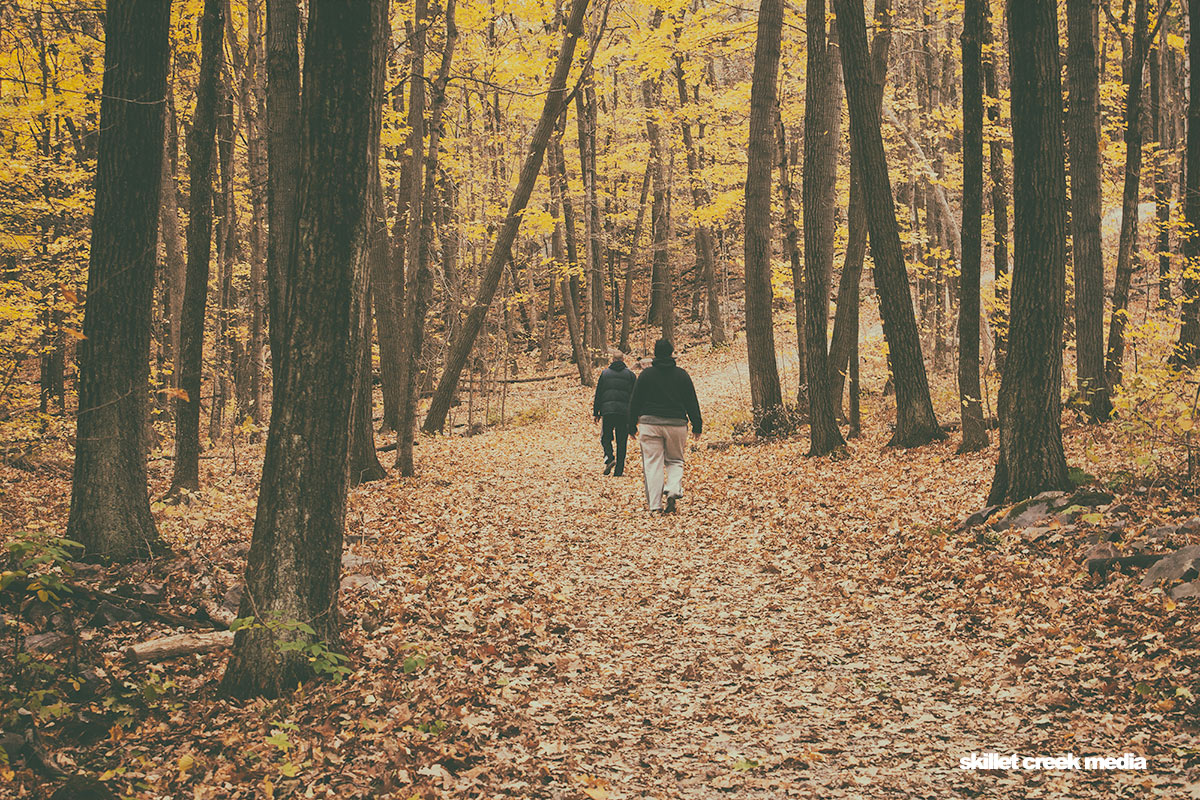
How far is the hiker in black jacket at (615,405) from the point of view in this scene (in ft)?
44.5

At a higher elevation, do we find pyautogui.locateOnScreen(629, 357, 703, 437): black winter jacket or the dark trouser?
pyautogui.locateOnScreen(629, 357, 703, 437): black winter jacket

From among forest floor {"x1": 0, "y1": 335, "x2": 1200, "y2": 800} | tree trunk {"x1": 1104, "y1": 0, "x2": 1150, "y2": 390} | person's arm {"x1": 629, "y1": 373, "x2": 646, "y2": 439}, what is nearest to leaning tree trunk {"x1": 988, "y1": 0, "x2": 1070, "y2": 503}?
forest floor {"x1": 0, "y1": 335, "x2": 1200, "y2": 800}

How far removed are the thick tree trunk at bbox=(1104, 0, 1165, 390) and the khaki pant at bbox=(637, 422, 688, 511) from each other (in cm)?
687

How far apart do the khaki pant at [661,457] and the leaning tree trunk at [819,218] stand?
10.7ft

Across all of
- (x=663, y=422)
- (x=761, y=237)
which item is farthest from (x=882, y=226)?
(x=663, y=422)

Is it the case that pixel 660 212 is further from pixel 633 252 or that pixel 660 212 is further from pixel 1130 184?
pixel 1130 184

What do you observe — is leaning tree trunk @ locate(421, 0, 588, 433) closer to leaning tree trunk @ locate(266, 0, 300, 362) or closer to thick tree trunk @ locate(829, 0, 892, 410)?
thick tree trunk @ locate(829, 0, 892, 410)

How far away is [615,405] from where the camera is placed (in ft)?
44.8

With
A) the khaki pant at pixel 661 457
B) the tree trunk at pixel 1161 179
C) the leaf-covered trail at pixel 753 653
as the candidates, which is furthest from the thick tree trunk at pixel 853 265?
the tree trunk at pixel 1161 179

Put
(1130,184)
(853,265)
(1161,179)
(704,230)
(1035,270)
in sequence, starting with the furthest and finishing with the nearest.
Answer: (704,230) → (1161,179) → (853,265) → (1130,184) → (1035,270)

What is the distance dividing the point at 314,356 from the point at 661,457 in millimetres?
6437

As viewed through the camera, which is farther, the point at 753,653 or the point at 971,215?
the point at 971,215

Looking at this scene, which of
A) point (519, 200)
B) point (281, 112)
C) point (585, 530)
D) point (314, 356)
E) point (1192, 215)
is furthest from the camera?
point (519, 200)

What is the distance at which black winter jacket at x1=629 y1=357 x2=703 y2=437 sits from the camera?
10.4 meters
